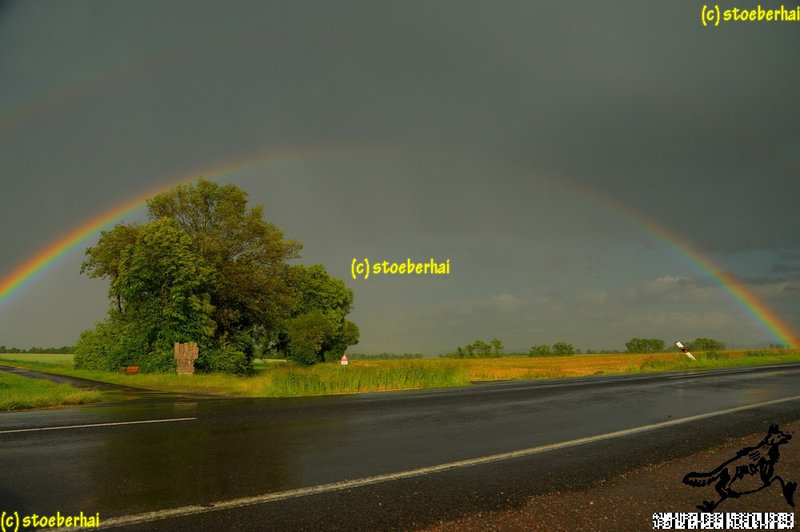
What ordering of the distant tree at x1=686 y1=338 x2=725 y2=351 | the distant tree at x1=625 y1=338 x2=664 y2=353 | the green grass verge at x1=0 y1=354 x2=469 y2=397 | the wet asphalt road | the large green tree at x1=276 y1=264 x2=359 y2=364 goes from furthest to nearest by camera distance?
the distant tree at x1=625 y1=338 x2=664 y2=353 → the distant tree at x1=686 y1=338 x2=725 y2=351 → the large green tree at x1=276 y1=264 x2=359 y2=364 → the green grass verge at x1=0 y1=354 x2=469 y2=397 → the wet asphalt road

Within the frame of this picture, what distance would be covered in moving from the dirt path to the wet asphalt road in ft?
0.90

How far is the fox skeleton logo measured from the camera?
528cm

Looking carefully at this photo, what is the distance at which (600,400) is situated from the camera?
13.9 metres

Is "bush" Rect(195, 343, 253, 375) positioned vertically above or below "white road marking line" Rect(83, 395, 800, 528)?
below

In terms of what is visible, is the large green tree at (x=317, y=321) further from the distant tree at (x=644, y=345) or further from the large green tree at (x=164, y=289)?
the distant tree at (x=644, y=345)

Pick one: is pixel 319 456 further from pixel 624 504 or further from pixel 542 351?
pixel 542 351

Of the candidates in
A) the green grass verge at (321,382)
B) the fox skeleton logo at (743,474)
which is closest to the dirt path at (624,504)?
the fox skeleton logo at (743,474)

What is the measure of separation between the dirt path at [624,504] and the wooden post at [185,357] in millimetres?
26608

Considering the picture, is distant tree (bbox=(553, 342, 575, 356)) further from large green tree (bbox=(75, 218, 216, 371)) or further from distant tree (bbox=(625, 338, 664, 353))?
large green tree (bbox=(75, 218, 216, 371))

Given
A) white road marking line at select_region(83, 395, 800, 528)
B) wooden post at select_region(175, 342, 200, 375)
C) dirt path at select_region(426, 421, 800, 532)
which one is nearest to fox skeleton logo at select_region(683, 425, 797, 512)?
dirt path at select_region(426, 421, 800, 532)

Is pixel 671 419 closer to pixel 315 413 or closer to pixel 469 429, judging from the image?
pixel 469 429

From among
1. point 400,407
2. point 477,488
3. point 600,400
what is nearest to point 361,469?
point 477,488

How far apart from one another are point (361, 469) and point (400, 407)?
20.2 feet

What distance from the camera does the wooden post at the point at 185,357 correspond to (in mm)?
27766
